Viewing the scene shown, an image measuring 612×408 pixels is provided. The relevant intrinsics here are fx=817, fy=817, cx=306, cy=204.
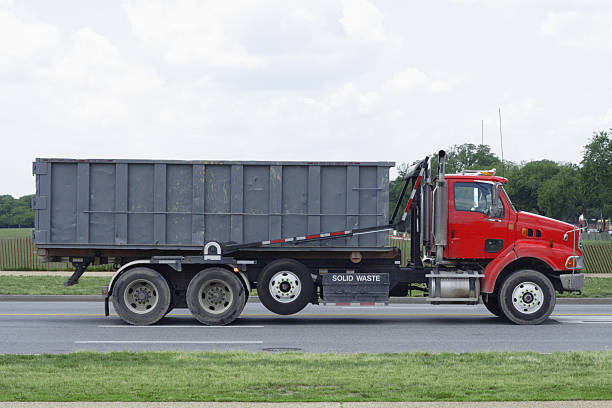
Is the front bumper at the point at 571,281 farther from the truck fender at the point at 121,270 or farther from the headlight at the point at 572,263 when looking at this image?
the truck fender at the point at 121,270

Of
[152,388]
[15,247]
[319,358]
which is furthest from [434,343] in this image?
[15,247]

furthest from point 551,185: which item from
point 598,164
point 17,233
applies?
point 17,233

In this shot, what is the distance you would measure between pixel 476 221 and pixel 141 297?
6007mm

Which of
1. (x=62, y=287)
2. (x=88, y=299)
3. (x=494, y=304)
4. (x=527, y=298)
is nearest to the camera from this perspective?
(x=527, y=298)

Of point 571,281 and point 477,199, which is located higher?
point 477,199

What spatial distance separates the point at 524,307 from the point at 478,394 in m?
7.20

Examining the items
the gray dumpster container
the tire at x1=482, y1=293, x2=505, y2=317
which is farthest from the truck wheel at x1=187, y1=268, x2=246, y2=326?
the tire at x1=482, y1=293, x2=505, y2=317

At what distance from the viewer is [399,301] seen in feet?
62.1

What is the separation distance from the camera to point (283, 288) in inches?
559

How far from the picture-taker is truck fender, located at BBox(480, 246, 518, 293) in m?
14.2

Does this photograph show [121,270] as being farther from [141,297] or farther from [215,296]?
[215,296]

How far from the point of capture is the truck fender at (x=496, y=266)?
46.7ft

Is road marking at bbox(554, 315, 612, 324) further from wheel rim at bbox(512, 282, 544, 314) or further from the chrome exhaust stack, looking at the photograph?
the chrome exhaust stack

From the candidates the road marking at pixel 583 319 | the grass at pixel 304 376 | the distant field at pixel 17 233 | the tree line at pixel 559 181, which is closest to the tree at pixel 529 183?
the tree line at pixel 559 181
